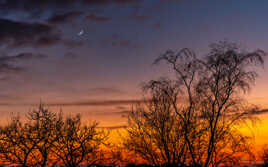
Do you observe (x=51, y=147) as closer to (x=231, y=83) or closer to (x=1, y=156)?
(x=1, y=156)

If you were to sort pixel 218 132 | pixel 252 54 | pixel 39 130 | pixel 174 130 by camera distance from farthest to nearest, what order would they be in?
pixel 39 130, pixel 174 130, pixel 218 132, pixel 252 54

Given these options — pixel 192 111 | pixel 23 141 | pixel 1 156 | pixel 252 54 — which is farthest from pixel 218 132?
pixel 1 156

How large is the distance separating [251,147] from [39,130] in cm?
1815

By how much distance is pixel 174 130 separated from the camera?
25047 mm

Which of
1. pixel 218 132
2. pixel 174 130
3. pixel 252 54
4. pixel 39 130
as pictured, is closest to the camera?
pixel 252 54

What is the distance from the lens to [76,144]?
91.1 ft

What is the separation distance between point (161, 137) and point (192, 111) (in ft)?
10.9

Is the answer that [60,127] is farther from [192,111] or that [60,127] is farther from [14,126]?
[192,111]

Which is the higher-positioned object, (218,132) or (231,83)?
(231,83)

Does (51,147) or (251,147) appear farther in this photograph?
(51,147)

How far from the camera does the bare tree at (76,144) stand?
26906 mm

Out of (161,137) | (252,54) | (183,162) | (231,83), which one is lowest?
(183,162)

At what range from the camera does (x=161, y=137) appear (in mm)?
24000

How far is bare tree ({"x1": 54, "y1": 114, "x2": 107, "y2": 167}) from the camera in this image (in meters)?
26.9
